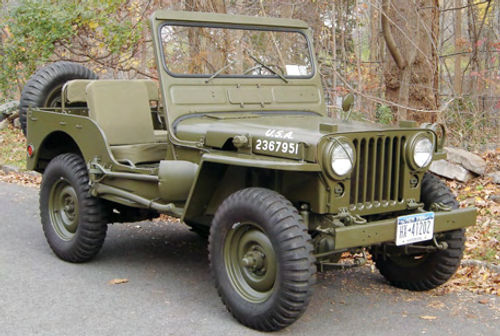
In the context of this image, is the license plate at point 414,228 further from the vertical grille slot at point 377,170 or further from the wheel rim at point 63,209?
the wheel rim at point 63,209

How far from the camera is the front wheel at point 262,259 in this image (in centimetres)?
377

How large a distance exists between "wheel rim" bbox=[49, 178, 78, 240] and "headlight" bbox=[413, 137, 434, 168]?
2.92m

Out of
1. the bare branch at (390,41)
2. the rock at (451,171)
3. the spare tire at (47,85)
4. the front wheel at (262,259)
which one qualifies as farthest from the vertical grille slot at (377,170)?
the bare branch at (390,41)

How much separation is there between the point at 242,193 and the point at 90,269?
1.96 meters

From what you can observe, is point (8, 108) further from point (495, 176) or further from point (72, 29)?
point (495, 176)

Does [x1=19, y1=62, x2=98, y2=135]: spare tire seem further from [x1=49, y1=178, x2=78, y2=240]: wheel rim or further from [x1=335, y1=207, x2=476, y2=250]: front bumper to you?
[x1=335, y1=207, x2=476, y2=250]: front bumper

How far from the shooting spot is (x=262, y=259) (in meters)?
4.04

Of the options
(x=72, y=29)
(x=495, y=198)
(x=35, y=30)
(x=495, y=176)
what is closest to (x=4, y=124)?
(x=35, y=30)

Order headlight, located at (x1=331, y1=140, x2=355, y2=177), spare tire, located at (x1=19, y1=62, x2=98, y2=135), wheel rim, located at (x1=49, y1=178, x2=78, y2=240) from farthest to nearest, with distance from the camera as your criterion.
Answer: spare tire, located at (x1=19, y1=62, x2=98, y2=135)
wheel rim, located at (x1=49, y1=178, x2=78, y2=240)
headlight, located at (x1=331, y1=140, x2=355, y2=177)

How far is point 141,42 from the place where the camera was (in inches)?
470

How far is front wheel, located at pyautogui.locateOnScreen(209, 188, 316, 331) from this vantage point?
148 inches

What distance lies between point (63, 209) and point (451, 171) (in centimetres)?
456

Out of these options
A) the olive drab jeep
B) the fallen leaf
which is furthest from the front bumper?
the fallen leaf

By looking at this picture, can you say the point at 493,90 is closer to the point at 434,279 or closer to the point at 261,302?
the point at 434,279
